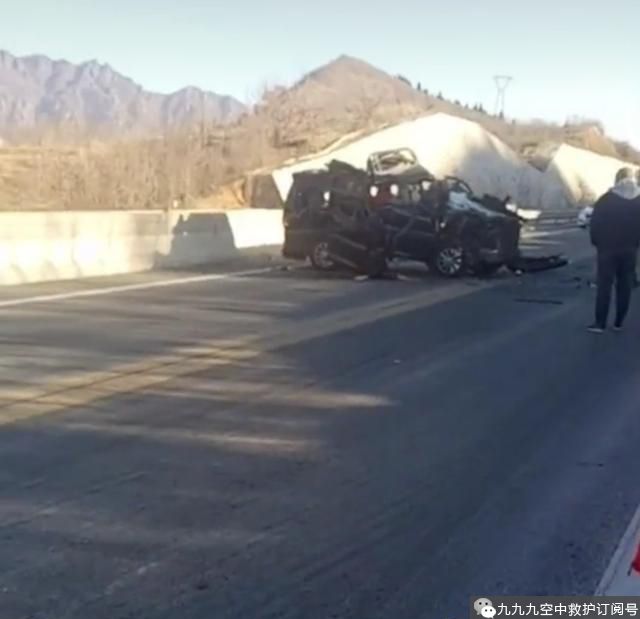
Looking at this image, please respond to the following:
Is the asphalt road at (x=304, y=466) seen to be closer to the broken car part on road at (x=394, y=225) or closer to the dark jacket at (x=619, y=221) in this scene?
the dark jacket at (x=619, y=221)

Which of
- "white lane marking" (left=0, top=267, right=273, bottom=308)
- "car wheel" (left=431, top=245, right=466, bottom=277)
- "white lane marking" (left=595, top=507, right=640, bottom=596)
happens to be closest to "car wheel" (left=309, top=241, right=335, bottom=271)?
"white lane marking" (left=0, top=267, right=273, bottom=308)

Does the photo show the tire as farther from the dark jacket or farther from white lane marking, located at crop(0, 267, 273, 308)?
the dark jacket

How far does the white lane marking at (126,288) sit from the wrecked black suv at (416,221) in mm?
1323

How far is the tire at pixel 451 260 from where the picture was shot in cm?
2483

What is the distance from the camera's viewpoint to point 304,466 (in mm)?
8219

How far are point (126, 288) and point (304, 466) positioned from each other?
13724 mm

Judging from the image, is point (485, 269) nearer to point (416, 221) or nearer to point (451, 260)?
point (451, 260)

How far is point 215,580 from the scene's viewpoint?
5.88m

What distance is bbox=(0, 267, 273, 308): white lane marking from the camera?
61.2 feet

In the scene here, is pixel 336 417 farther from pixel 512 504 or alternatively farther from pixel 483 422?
pixel 512 504

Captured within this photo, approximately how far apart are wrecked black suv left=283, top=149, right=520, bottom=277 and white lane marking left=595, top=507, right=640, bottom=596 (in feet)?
58.4

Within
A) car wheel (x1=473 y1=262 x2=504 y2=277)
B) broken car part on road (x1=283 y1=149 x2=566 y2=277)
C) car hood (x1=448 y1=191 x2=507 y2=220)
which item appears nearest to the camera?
broken car part on road (x1=283 y1=149 x2=566 y2=277)

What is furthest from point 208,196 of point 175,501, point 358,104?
point 175,501

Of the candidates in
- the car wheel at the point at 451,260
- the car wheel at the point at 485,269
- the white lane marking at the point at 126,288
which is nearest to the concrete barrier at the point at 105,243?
the white lane marking at the point at 126,288
